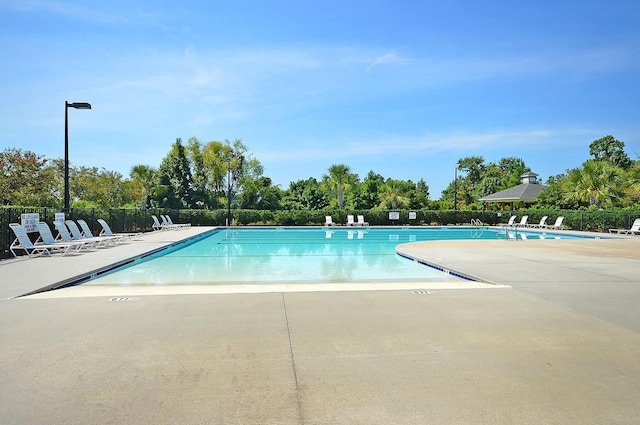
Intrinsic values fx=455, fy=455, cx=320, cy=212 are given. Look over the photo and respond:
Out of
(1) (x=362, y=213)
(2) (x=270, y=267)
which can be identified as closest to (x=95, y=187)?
(1) (x=362, y=213)

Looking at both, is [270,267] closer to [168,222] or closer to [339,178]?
[168,222]

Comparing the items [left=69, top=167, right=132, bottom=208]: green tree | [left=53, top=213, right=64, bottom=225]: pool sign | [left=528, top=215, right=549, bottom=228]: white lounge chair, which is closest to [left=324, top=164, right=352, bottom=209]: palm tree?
[left=528, top=215, right=549, bottom=228]: white lounge chair

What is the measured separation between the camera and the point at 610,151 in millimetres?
48094

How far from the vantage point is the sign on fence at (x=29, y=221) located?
38.3ft

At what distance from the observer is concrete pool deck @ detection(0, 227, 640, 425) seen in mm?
2746

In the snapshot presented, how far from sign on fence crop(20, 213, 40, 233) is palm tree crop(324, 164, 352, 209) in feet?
79.8

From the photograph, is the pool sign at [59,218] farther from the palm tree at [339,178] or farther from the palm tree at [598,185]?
the palm tree at [598,185]

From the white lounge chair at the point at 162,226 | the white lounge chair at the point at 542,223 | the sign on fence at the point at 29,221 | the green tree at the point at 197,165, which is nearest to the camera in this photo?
the sign on fence at the point at 29,221

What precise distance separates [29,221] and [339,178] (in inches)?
975

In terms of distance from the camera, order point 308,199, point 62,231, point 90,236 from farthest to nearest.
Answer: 1. point 308,199
2. point 90,236
3. point 62,231

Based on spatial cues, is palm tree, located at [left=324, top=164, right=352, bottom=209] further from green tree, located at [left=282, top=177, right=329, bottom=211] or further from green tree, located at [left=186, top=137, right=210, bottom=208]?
green tree, located at [left=186, top=137, right=210, bottom=208]

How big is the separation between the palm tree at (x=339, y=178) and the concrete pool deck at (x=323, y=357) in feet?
92.8

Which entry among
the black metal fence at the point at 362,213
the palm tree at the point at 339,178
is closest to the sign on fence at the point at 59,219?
the black metal fence at the point at 362,213

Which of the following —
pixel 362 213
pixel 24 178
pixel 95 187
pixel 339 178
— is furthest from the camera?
pixel 339 178
